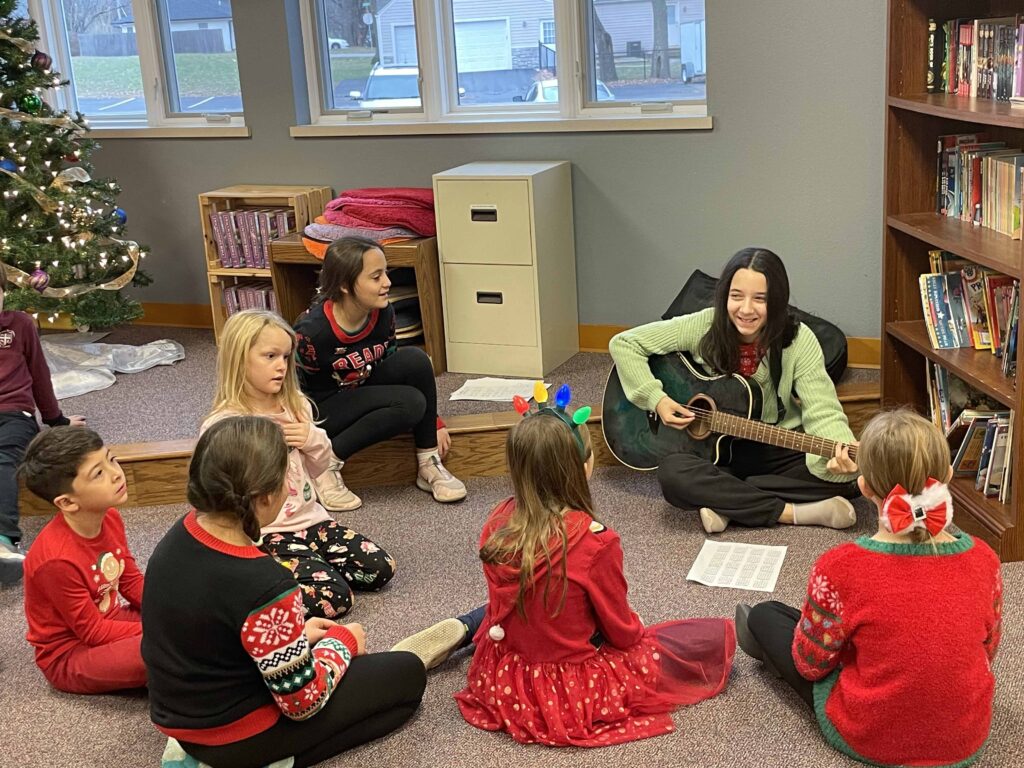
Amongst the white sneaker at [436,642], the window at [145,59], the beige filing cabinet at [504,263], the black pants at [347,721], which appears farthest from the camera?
the window at [145,59]

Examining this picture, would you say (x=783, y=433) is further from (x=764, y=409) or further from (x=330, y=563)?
(x=330, y=563)

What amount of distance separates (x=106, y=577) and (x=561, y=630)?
0.99 m

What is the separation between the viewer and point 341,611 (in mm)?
2680

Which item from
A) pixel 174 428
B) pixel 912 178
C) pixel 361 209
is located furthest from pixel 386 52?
pixel 912 178

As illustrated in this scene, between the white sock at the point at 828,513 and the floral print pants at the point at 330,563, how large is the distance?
3.57 ft

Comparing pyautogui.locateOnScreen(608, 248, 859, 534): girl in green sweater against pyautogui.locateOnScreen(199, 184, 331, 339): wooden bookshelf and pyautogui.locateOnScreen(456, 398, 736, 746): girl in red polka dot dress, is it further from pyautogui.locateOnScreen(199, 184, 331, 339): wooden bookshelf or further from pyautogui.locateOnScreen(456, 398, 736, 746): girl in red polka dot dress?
pyautogui.locateOnScreen(199, 184, 331, 339): wooden bookshelf

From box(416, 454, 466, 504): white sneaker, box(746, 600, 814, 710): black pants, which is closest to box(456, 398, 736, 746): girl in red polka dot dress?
box(746, 600, 814, 710): black pants

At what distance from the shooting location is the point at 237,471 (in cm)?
192

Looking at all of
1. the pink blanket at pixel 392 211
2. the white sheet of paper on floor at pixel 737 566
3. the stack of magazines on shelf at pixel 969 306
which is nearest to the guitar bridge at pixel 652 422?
the white sheet of paper on floor at pixel 737 566

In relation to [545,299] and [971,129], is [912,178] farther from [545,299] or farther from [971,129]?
[545,299]

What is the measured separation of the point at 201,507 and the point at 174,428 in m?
2.02

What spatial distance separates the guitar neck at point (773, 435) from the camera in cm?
292

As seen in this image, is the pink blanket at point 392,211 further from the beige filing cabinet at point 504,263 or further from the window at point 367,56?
the window at point 367,56

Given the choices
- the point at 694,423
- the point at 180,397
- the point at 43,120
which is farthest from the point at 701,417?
the point at 43,120
